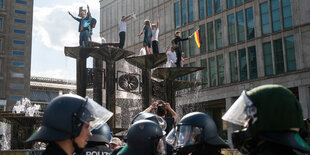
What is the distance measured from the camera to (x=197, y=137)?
388cm

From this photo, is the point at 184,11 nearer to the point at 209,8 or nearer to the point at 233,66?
the point at 209,8

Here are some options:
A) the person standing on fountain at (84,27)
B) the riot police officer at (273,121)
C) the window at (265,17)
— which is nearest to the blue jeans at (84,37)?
the person standing on fountain at (84,27)

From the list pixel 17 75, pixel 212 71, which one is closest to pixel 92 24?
pixel 212 71

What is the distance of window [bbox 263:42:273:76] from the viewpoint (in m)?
31.6

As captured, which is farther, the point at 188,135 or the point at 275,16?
the point at 275,16

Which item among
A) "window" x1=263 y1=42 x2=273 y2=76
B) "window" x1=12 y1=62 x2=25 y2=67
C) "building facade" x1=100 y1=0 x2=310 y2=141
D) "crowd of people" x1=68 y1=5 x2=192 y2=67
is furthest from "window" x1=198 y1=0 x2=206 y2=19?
"window" x1=12 y1=62 x2=25 y2=67

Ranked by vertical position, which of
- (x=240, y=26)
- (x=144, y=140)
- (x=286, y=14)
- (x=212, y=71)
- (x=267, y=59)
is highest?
(x=286, y=14)

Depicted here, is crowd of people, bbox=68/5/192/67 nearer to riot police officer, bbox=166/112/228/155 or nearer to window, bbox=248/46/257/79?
riot police officer, bbox=166/112/228/155

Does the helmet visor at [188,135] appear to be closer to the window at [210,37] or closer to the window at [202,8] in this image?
the window at [210,37]

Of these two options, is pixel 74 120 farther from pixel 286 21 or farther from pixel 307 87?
pixel 286 21

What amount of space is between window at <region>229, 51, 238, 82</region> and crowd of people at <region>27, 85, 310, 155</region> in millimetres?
30923

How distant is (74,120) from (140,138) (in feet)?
3.38

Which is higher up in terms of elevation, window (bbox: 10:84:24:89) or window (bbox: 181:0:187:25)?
window (bbox: 181:0:187:25)

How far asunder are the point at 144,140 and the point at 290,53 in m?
28.8
